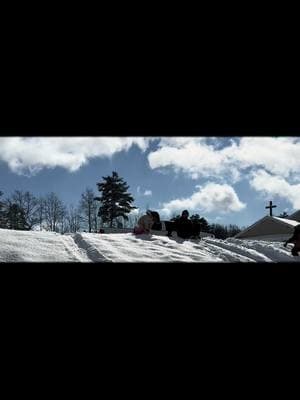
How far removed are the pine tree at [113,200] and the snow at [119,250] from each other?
2382cm

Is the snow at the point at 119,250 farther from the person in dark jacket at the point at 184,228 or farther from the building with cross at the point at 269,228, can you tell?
the building with cross at the point at 269,228

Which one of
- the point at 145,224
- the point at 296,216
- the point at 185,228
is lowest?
the point at 185,228

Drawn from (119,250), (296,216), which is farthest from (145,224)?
(296,216)

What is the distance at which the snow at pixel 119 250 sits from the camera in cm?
609

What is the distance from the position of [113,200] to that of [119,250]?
2662cm

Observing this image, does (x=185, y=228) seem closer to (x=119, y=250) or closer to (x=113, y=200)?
(x=119, y=250)

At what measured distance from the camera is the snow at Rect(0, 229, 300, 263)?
6086 millimetres

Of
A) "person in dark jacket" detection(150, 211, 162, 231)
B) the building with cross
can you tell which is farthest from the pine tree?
"person in dark jacket" detection(150, 211, 162, 231)

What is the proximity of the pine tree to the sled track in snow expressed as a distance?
23730mm

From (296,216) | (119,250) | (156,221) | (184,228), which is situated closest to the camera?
(119,250)

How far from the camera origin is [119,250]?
6.71m

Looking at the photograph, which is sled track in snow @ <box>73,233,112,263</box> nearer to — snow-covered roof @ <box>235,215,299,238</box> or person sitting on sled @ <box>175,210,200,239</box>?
person sitting on sled @ <box>175,210,200,239</box>

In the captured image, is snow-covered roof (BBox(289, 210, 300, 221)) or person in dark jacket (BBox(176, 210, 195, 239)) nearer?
person in dark jacket (BBox(176, 210, 195, 239))
